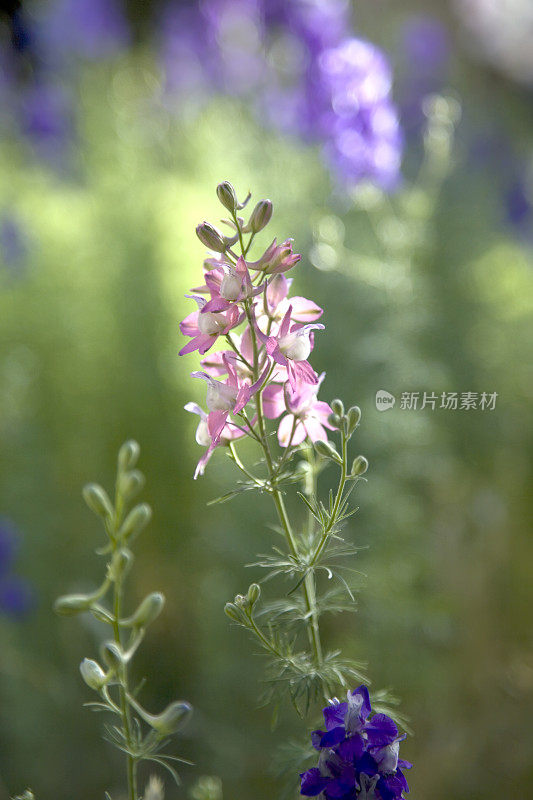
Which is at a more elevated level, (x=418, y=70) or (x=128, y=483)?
(x=418, y=70)

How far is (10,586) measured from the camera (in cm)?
115

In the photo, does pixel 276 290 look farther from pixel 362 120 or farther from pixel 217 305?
pixel 362 120

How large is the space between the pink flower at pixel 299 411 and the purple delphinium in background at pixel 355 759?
0.51ft

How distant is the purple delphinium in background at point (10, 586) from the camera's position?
44.8 inches

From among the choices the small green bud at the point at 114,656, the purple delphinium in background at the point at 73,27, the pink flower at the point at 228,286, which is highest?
the purple delphinium in background at the point at 73,27

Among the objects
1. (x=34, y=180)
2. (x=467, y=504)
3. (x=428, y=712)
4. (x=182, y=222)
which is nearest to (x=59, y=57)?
(x=34, y=180)

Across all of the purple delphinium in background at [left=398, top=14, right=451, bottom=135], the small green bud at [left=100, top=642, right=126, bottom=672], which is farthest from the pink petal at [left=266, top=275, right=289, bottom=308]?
the purple delphinium in background at [left=398, top=14, right=451, bottom=135]

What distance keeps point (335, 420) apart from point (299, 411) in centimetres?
2

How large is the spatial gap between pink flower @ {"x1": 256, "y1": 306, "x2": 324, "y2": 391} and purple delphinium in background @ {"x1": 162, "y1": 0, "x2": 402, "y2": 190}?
2.41 ft

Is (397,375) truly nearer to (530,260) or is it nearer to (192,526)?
(192,526)

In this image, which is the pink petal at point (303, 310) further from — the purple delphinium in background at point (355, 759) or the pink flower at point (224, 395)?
the purple delphinium in background at point (355, 759)

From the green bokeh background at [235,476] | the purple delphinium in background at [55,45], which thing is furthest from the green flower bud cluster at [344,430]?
the purple delphinium in background at [55,45]

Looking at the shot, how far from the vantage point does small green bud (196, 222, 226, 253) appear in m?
0.42

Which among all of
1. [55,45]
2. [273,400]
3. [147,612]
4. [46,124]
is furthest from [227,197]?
[55,45]
